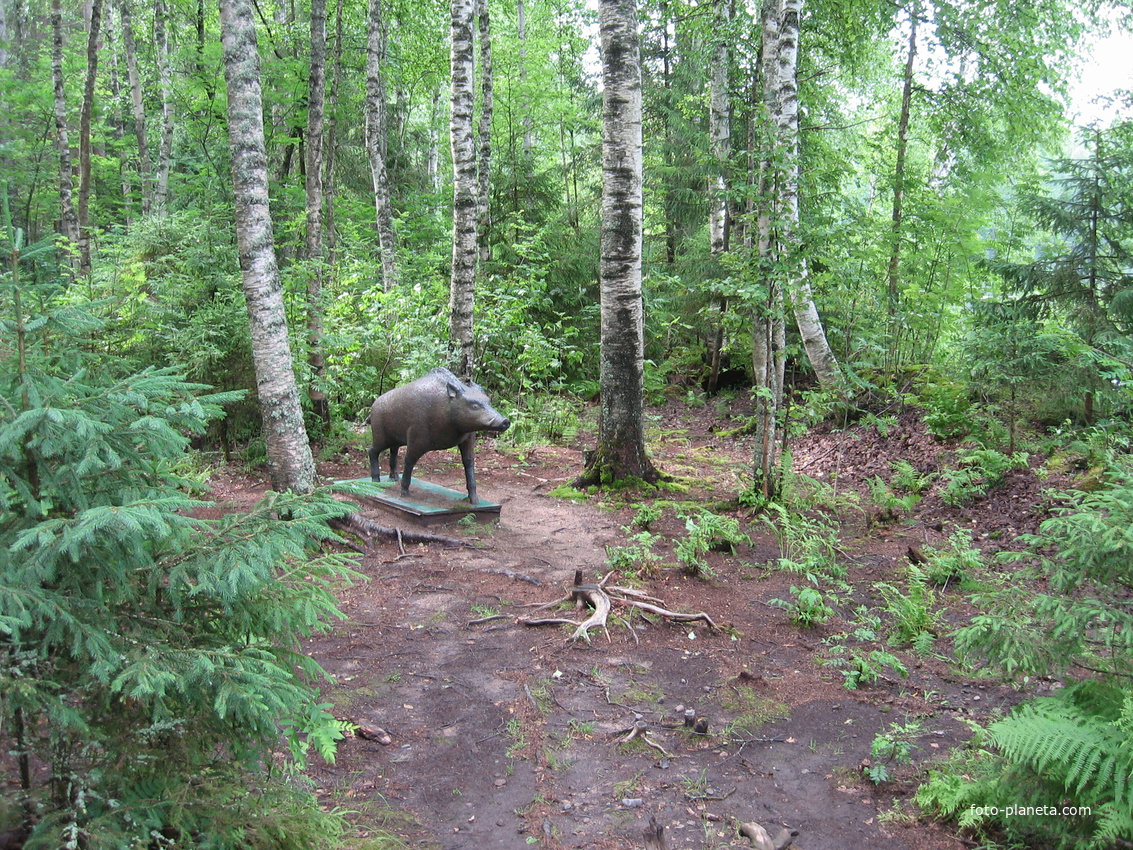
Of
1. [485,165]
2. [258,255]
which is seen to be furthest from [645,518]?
[485,165]

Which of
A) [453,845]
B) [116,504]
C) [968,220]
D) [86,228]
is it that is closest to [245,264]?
[116,504]

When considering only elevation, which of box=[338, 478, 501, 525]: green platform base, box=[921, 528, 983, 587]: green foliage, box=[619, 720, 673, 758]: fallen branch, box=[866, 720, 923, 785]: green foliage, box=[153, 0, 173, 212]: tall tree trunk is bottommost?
box=[619, 720, 673, 758]: fallen branch

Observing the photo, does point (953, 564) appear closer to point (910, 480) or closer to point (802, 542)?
point (802, 542)

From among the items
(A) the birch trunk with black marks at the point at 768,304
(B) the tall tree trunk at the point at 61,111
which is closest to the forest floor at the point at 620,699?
(A) the birch trunk with black marks at the point at 768,304

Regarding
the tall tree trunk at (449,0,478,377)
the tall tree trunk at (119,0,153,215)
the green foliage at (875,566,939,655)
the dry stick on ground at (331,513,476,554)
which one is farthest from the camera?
the tall tree trunk at (119,0,153,215)

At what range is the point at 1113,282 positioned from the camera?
8445 mm

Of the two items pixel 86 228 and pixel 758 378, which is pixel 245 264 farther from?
pixel 86 228

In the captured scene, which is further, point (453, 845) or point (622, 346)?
point (622, 346)

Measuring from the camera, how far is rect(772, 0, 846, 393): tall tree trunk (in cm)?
758

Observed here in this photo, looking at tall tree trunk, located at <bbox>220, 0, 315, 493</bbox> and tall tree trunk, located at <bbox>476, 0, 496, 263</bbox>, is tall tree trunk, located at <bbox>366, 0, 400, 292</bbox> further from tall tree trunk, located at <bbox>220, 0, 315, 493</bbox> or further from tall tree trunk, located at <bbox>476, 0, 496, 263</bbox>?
tall tree trunk, located at <bbox>220, 0, 315, 493</bbox>

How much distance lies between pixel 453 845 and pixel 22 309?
2614 mm

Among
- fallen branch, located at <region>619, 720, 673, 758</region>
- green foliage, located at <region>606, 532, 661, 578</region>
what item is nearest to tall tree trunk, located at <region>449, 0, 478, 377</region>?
green foliage, located at <region>606, 532, 661, 578</region>

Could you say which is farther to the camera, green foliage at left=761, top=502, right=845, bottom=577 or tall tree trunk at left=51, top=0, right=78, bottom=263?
tall tree trunk at left=51, top=0, right=78, bottom=263

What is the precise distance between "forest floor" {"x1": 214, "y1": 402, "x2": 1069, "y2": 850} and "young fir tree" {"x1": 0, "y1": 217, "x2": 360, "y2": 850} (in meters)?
1.17
